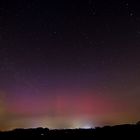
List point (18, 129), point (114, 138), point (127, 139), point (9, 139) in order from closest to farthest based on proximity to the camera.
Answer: point (127, 139) → point (114, 138) → point (9, 139) → point (18, 129)

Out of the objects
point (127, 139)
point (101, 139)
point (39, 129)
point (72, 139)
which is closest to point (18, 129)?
point (39, 129)

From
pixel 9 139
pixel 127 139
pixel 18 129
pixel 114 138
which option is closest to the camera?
pixel 127 139

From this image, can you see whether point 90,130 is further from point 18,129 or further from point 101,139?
point 18,129

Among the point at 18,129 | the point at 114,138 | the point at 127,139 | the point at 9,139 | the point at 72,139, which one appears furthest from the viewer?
the point at 18,129

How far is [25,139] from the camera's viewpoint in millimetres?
54906

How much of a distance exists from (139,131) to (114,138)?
4.25 m

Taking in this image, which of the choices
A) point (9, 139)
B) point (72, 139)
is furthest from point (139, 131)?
point (9, 139)

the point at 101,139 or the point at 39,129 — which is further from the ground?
the point at 39,129

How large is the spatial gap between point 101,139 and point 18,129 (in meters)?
40.2

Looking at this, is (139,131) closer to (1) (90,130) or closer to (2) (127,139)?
(2) (127,139)

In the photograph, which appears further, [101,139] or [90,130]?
[90,130]

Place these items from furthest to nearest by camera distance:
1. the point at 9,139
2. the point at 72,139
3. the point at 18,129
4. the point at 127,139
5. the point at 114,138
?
the point at 18,129 → the point at 9,139 → the point at 72,139 → the point at 114,138 → the point at 127,139

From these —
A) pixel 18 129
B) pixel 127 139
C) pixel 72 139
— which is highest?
pixel 18 129

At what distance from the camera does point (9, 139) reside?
56.9 metres
